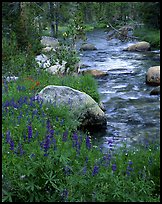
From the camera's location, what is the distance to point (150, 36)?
28.5 metres

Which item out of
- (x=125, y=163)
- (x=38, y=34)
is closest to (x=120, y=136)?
(x=125, y=163)

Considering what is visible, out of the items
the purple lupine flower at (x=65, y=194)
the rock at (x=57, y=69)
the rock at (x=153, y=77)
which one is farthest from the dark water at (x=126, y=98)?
the rock at (x=57, y=69)

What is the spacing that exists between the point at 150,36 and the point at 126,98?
55.6 ft

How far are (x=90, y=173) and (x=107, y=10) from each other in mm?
8130

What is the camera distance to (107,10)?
1164 centimetres

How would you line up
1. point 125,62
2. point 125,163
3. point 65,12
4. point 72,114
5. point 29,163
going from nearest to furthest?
point 29,163
point 125,163
point 72,114
point 125,62
point 65,12

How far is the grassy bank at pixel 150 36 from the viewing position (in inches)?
1036

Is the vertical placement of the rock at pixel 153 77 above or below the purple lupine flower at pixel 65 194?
above

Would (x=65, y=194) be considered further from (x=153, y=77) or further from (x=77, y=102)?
(x=153, y=77)

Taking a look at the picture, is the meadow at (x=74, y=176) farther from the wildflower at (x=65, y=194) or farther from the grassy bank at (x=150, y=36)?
the grassy bank at (x=150, y=36)

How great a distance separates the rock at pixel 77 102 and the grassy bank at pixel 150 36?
1735 cm

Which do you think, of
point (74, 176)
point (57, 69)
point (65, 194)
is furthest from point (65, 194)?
point (57, 69)

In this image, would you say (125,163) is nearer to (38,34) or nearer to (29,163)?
(29,163)

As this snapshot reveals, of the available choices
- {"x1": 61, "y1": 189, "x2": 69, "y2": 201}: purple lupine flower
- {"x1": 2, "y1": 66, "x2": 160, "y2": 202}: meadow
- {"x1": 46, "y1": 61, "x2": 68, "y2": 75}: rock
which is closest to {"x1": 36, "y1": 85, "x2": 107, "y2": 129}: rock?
{"x1": 2, "y1": 66, "x2": 160, "y2": 202}: meadow
